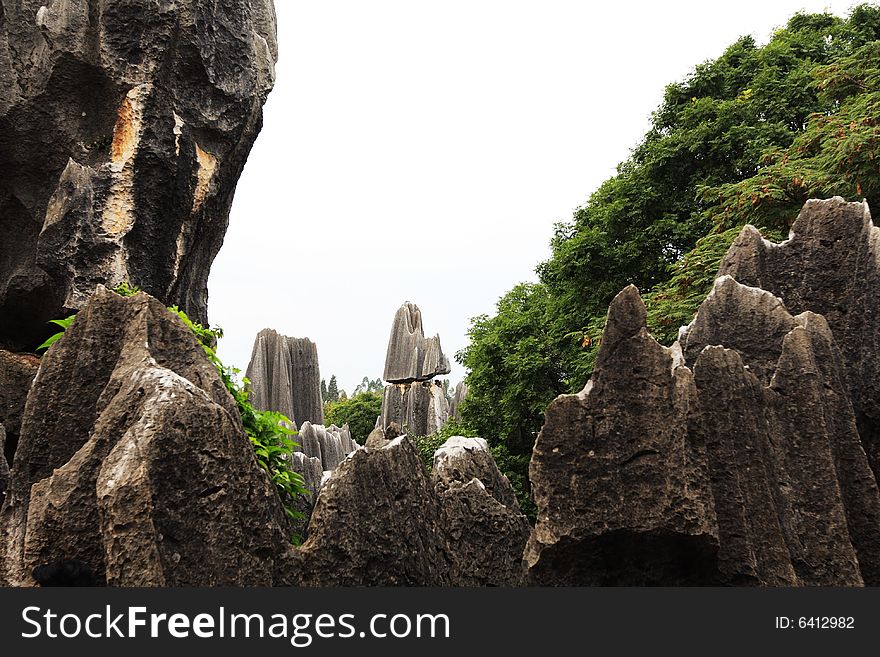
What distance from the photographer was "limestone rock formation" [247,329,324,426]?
43.5m

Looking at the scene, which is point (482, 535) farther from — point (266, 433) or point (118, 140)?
point (118, 140)

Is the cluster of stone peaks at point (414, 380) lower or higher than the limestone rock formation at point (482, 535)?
higher

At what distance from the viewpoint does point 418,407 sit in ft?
181

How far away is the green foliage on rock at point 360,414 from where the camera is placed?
229 feet

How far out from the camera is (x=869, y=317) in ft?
25.8

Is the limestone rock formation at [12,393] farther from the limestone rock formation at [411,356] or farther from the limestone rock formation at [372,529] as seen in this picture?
the limestone rock formation at [411,356]

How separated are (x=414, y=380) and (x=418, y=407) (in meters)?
2.15

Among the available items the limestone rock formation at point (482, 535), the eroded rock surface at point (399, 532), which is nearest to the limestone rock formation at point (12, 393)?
the limestone rock formation at point (482, 535)

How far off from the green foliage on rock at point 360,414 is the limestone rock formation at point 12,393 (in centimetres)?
5772

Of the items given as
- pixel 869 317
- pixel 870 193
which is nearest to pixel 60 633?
pixel 869 317

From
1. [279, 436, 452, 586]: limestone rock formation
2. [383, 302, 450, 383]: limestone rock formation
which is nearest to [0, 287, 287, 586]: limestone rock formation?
[279, 436, 452, 586]: limestone rock formation

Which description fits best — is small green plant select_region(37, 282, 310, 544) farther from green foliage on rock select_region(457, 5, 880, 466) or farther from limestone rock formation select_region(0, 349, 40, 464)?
green foliage on rock select_region(457, 5, 880, 466)

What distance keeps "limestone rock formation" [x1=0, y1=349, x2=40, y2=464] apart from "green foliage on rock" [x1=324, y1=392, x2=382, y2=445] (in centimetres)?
5772

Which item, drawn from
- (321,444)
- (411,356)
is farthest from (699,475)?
(411,356)
